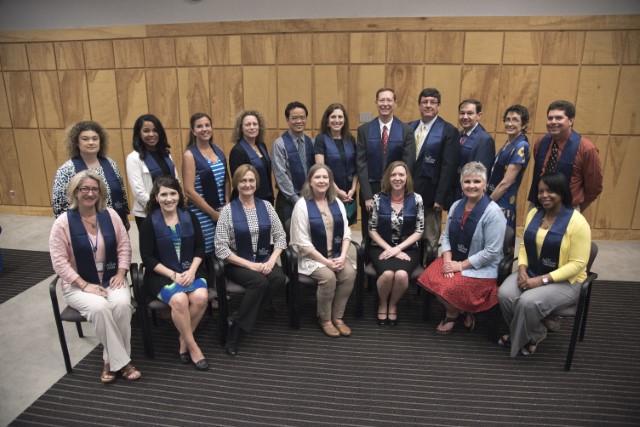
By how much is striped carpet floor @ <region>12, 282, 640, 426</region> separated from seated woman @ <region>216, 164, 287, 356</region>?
11.1 inches

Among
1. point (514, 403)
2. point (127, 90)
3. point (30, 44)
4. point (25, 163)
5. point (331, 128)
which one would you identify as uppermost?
point (30, 44)

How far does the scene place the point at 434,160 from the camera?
3863 mm

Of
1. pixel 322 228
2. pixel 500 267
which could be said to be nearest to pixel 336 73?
pixel 322 228

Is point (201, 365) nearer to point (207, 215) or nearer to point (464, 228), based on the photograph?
point (207, 215)

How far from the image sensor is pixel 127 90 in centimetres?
589

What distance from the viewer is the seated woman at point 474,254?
3195 millimetres

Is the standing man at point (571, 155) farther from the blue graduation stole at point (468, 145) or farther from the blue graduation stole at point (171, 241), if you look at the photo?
the blue graduation stole at point (171, 241)

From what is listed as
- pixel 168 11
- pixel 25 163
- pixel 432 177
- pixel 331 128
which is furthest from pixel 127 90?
pixel 432 177

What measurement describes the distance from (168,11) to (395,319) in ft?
15.5

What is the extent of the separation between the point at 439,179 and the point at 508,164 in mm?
582

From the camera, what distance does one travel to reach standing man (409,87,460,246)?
380 centimetres

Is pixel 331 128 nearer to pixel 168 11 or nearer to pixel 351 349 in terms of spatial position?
pixel 351 349

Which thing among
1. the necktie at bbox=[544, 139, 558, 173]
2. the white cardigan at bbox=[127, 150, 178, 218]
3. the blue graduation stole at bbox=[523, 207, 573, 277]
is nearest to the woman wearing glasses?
the necktie at bbox=[544, 139, 558, 173]

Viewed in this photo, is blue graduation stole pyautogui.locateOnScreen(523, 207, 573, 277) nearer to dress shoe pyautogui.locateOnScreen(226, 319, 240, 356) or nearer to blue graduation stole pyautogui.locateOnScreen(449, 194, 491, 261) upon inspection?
blue graduation stole pyautogui.locateOnScreen(449, 194, 491, 261)
